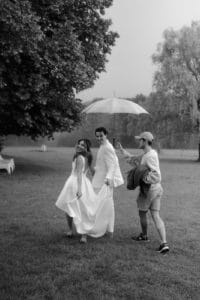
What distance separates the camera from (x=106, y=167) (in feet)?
27.2

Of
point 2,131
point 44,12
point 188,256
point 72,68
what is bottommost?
point 188,256

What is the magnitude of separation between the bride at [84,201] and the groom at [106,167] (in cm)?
14

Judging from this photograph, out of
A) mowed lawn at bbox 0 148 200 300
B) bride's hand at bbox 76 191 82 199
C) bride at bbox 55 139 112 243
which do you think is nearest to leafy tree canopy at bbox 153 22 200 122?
mowed lawn at bbox 0 148 200 300

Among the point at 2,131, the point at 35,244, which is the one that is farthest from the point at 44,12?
the point at 35,244

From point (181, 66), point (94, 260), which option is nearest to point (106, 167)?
point (94, 260)

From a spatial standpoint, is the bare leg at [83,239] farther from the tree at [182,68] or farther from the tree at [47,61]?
the tree at [182,68]

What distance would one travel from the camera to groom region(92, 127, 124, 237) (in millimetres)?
8117

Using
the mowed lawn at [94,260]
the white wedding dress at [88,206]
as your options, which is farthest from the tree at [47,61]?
the white wedding dress at [88,206]

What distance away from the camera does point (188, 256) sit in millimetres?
7070

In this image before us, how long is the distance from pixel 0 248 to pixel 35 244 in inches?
24.6

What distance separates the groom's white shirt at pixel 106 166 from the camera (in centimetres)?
817

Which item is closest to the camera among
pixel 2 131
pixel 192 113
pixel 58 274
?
pixel 58 274

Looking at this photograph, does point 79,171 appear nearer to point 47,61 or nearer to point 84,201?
point 84,201

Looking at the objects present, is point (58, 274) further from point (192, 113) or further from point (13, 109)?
point (192, 113)
